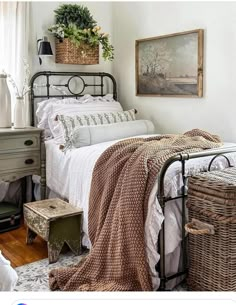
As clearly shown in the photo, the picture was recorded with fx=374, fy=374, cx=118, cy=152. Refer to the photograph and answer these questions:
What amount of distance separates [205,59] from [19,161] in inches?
72.1

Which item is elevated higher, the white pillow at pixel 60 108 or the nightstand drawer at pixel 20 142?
the white pillow at pixel 60 108

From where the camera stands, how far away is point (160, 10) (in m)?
3.65

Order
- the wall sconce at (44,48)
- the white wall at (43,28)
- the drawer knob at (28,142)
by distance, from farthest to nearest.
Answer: the white wall at (43,28) < the wall sconce at (44,48) < the drawer knob at (28,142)

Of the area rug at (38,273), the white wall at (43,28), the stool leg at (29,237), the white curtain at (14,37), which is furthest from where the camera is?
the white wall at (43,28)

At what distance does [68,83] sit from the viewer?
3.92 meters

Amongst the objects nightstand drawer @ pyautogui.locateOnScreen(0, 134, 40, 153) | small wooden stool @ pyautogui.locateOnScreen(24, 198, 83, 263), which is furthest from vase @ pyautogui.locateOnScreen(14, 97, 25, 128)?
small wooden stool @ pyautogui.locateOnScreen(24, 198, 83, 263)

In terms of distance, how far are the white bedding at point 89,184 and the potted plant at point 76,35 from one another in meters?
0.96

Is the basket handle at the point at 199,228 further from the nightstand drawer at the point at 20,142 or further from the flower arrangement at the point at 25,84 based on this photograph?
the flower arrangement at the point at 25,84

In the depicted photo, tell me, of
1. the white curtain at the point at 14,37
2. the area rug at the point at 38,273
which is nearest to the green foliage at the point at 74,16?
the white curtain at the point at 14,37

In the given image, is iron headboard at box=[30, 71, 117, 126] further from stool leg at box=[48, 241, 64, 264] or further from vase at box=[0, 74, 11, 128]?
stool leg at box=[48, 241, 64, 264]

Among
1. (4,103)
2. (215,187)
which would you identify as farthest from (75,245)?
(4,103)

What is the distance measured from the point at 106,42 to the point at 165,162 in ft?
7.24

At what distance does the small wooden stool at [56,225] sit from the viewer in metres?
2.58
